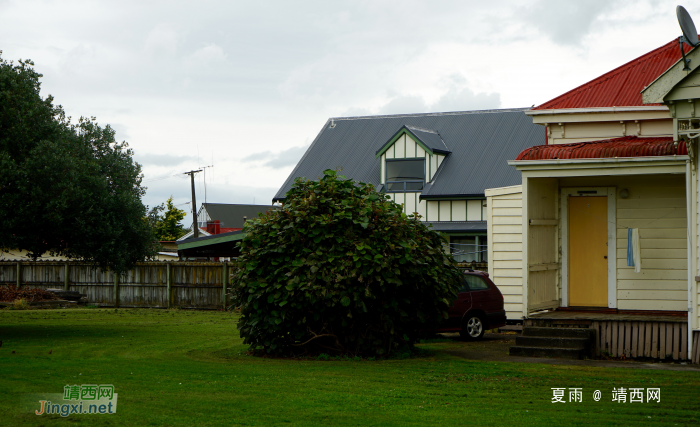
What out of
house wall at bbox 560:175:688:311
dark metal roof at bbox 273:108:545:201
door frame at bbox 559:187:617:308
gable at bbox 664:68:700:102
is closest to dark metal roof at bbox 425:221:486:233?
dark metal roof at bbox 273:108:545:201

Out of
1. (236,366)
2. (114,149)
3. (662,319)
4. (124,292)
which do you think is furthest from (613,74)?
(124,292)

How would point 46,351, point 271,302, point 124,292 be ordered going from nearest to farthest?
1. point 271,302
2. point 46,351
3. point 124,292

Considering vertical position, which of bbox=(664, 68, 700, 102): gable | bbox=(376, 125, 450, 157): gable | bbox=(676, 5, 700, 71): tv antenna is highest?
bbox=(376, 125, 450, 157): gable

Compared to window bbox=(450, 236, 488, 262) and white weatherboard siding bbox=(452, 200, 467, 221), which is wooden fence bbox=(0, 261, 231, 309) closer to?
window bbox=(450, 236, 488, 262)

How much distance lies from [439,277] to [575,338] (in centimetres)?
254

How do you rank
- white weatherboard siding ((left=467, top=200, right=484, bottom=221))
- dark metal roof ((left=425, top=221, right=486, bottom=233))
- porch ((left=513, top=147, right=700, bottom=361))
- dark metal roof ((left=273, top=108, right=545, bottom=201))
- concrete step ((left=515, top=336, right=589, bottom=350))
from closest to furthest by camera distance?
concrete step ((left=515, top=336, right=589, bottom=350)) → porch ((left=513, top=147, right=700, bottom=361)) → dark metal roof ((left=425, top=221, right=486, bottom=233)) → white weatherboard siding ((left=467, top=200, right=484, bottom=221)) → dark metal roof ((left=273, top=108, right=545, bottom=201))

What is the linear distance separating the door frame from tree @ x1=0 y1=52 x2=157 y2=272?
9951 mm

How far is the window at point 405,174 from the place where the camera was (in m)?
28.6

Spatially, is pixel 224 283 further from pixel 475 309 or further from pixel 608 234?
pixel 608 234

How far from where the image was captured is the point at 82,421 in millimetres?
7023

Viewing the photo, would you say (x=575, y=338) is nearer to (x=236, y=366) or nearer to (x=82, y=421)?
(x=236, y=366)

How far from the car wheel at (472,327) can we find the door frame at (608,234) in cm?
215

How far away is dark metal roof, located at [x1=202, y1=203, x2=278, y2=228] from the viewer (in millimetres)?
74688

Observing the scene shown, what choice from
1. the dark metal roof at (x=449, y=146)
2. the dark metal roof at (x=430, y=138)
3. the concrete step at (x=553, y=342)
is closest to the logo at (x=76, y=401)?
the concrete step at (x=553, y=342)
